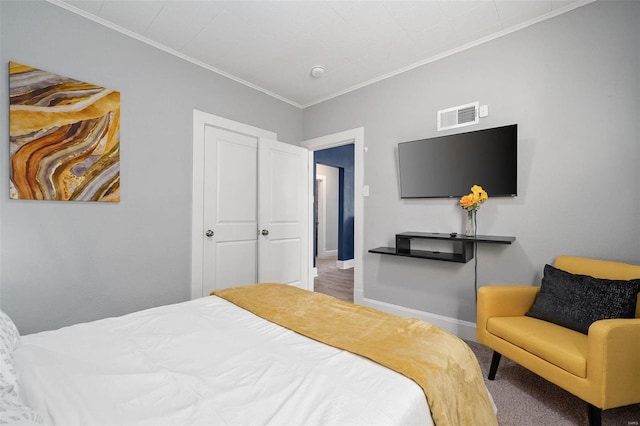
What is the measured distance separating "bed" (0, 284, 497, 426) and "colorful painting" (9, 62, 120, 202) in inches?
48.1

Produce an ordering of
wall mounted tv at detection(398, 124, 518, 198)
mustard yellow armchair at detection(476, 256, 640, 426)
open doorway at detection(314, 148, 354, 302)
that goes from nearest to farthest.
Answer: mustard yellow armchair at detection(476, 256, 640, 426) < wall mounted tv at detection(398, 124, 518, 198) < open doorway at detection(314, 148, 354, 302)

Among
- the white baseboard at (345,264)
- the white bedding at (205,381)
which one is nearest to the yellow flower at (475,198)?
the white bedding at (205,381)

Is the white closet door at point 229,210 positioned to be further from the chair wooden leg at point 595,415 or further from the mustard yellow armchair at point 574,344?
the chair wooden leg at point 595,415

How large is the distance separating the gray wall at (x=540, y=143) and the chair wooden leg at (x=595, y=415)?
1.06 metres

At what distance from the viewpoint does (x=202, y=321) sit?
1.44m

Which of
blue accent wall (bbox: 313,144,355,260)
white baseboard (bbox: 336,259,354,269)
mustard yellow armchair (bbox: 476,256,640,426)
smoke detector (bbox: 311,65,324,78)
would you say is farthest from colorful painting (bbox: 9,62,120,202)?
white baseboard (bbox: 336,259,354,269)

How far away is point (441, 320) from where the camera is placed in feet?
9.05

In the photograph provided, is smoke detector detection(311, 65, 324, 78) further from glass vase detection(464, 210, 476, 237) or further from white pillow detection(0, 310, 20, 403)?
white pillow detection(0, 310, 20, 403)

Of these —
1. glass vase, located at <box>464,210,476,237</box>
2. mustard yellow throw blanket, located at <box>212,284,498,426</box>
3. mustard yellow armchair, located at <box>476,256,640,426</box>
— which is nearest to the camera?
mustard yellow throw blanket, located at <box>212,284,498,426</box>

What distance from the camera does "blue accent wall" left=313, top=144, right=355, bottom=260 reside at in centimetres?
615

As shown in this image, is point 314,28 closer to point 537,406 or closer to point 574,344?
point 574,344

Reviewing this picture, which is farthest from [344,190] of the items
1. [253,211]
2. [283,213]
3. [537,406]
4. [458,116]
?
[537,406]

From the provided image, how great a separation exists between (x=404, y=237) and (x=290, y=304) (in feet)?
5.11

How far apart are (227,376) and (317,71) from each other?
2.91 meters
